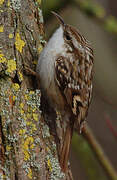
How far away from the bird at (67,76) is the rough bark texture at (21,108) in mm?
72

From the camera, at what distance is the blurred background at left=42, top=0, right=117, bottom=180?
133 inches

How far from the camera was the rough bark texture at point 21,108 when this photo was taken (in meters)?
2.05

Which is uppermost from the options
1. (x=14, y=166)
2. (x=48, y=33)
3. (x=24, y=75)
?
(x=24, y=75)

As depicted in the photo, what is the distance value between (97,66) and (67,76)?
7.09ft

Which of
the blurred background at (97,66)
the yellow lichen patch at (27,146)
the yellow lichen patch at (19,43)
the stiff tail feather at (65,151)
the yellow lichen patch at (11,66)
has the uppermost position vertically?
the yellow lichen patch at (19,43)

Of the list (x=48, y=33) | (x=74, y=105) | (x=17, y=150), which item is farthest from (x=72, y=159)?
(x=17, y=150)

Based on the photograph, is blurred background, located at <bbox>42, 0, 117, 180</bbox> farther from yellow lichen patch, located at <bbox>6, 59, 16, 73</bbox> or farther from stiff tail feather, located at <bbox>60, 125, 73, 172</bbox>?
yellow lichen patch, located at <bbox>6, 59, 16, 73</bbox>

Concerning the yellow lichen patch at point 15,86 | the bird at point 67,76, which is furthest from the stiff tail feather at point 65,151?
the yellow lichen patch at point 15,86

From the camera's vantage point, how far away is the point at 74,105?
243 cm

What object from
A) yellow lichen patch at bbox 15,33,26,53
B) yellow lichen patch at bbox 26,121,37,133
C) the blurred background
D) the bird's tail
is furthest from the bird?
the blurred background

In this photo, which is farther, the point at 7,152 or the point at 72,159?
the point at 72,159

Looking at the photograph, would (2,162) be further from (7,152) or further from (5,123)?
(5,123)

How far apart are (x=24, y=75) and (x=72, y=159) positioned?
272cm

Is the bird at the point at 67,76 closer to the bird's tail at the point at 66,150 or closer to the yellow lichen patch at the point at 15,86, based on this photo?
the bird's tail at the point at 66,150
